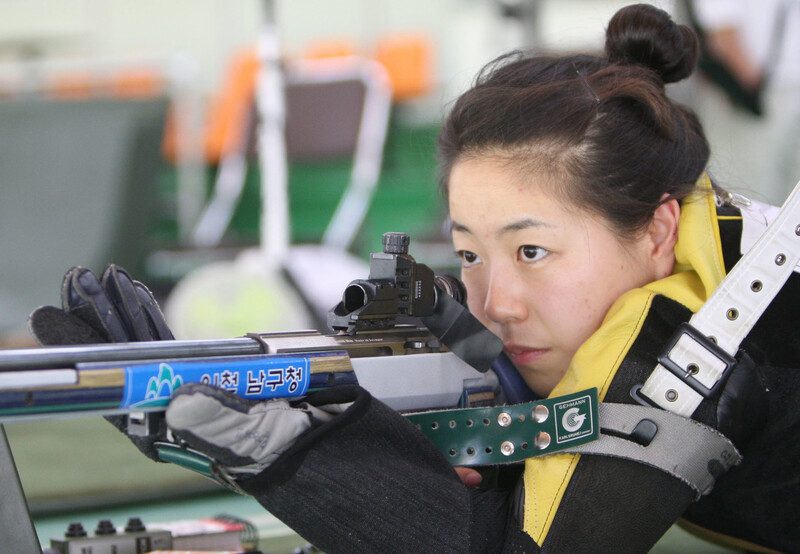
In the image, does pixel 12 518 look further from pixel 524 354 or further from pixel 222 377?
pixel 524 354

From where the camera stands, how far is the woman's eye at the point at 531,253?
121 centimetres

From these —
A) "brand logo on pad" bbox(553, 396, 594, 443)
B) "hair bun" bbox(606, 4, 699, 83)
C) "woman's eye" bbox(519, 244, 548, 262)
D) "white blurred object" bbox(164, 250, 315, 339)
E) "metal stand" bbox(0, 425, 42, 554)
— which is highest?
"hair bun" bbox(606, 4, 699, 83)

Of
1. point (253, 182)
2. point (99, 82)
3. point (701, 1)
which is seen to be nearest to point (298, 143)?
point (253, 182)

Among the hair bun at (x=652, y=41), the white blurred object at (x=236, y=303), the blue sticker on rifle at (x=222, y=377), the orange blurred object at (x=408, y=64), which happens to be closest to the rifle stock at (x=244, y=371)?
the blue sticker on rifle at (x=222, y=377)

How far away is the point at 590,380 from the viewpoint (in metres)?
1.07

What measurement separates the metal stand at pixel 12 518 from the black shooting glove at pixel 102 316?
0.18 m

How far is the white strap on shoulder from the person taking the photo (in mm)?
1051

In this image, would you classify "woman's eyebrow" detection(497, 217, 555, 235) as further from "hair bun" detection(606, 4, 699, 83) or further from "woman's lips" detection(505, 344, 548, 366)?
"hair bun" detection(606, 4, 699, 83)

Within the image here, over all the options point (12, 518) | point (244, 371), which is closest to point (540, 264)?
point (244, 371)

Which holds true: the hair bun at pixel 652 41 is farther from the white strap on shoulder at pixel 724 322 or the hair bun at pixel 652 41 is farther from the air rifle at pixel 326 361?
the air rifle at pixel 326 361

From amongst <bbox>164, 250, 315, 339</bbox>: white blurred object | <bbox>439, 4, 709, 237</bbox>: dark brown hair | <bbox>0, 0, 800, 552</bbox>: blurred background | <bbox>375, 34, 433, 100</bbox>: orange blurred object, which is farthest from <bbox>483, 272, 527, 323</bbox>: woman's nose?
<bbox>375, 34, 433, 100</bbox>: orange blurred object

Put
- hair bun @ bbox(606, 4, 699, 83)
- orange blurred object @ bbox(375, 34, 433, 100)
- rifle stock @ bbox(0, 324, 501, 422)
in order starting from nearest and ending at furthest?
rifle stock @ bbox(0, 324, 501, 422)
hair bun @ bbox(606, 4, 699, 83)
orange blurred object @ bbox(375, 34, 433, 100)

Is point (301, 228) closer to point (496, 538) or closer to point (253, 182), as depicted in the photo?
point (253, 182)

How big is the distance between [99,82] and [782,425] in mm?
5172
